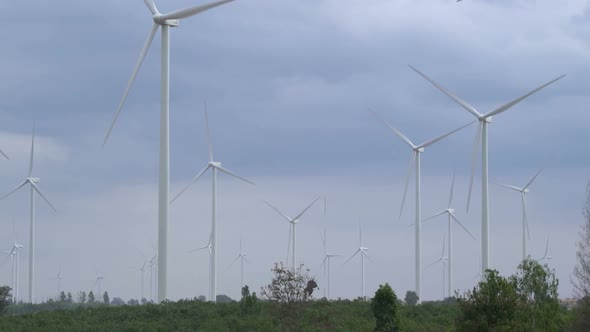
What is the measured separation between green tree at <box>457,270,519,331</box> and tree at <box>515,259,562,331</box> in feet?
16.3

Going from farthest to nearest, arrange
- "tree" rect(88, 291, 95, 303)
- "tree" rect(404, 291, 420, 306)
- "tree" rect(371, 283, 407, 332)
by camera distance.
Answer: "tree" rect(88, 291, 95, 303)
"tree" rect(404, 291, 420, 306)
"tree" rect(371, 283, 407, 332)

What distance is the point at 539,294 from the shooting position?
155ft

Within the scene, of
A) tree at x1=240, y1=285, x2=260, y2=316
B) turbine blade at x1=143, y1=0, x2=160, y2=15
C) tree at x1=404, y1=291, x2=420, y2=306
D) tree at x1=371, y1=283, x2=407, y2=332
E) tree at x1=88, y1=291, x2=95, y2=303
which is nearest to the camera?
tree at x1=371, y1=283, x2=407, y2=332

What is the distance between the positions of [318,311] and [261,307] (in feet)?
10.5

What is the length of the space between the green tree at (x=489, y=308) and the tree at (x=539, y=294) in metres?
4.95

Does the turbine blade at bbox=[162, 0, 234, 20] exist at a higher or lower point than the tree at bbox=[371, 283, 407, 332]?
higher

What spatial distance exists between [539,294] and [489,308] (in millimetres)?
7688

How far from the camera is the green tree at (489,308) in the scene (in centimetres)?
4022

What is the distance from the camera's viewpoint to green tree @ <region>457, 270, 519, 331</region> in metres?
40.2

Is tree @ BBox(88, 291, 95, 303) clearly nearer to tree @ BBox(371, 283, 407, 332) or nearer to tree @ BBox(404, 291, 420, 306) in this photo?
tree @ BBox(404, 291, 420, 306)

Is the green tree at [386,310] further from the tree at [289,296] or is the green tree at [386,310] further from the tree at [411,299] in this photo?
the tree at [411,299]

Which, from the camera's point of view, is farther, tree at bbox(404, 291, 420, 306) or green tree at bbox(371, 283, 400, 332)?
tree at bbox(404, 291, 420, 306)

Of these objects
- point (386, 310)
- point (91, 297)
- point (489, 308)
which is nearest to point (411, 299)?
point (91, 297)

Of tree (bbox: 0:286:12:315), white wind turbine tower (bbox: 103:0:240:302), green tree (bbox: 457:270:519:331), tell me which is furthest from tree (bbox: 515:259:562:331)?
tree (bbox: 0:286:12:315)
